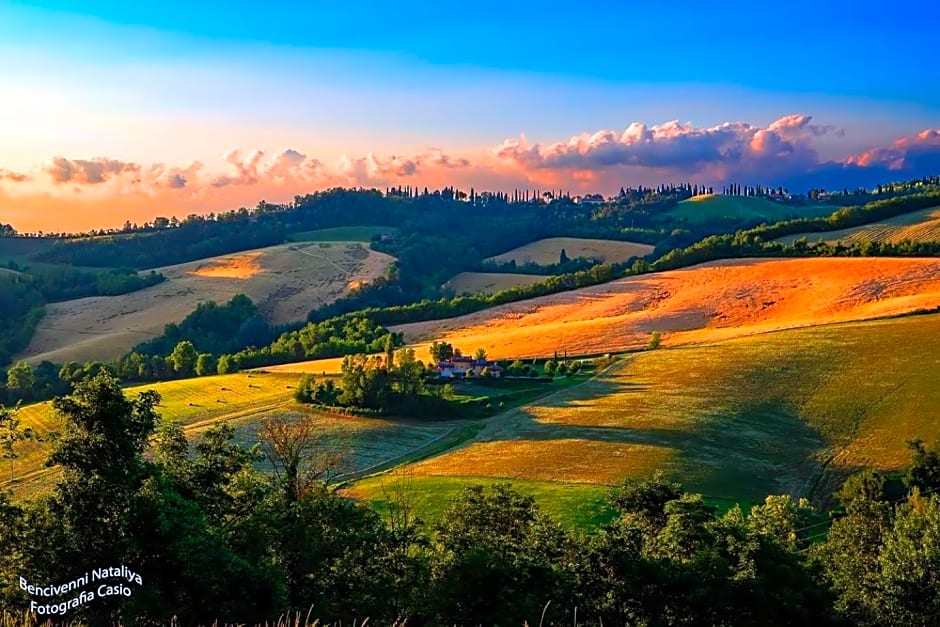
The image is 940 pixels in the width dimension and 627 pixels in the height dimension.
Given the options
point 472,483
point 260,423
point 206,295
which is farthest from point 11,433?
point 206,295

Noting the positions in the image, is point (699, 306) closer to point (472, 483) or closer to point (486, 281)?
point (472, 483)

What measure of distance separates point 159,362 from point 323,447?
172 ft

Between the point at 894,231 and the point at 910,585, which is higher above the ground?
the point at 894,231

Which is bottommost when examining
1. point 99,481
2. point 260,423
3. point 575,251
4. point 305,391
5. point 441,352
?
point 260,423

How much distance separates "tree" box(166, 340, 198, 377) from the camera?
336 feet

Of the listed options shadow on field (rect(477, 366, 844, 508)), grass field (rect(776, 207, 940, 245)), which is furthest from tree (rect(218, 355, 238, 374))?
grass field (rect(776, 207, 940, 245))

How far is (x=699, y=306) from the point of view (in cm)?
10156

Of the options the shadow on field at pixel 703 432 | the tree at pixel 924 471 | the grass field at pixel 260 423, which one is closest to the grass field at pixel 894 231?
the shadow on field at pixel 703 432

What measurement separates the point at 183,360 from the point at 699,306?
226 feet

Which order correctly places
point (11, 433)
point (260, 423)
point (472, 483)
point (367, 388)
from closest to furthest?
point (11, 433)
point (472, 483)
point (260, 423)
point (367, 388)

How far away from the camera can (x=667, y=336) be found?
91875 mm

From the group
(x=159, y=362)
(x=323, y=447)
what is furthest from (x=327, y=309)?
(x=323, y=447)

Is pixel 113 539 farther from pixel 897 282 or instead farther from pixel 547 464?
pixel 897 282

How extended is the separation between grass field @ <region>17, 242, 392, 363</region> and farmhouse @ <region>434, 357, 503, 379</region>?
56.4 metres
